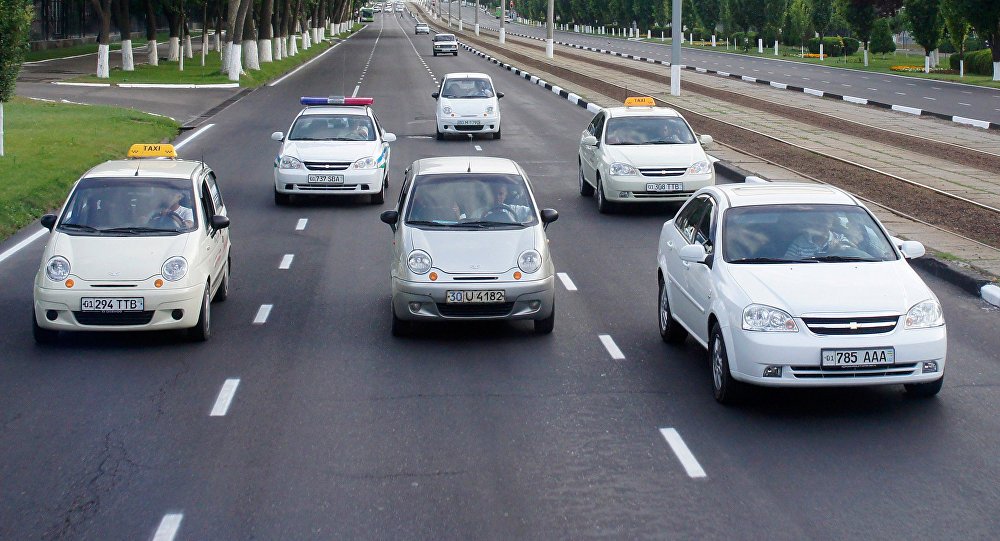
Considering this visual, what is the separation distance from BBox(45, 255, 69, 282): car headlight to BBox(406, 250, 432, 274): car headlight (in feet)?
10.2

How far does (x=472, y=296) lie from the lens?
11.3 meters

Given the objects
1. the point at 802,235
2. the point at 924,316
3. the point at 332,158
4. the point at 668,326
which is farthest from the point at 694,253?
the point at 332,158

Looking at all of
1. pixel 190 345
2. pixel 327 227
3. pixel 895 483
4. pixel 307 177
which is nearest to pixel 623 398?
pixel 895 483

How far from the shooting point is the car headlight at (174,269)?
37.3ft

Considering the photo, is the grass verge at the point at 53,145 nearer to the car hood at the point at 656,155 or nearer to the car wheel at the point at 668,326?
the car hood at the point at 656,155

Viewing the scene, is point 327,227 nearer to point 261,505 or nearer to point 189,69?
point 261,505

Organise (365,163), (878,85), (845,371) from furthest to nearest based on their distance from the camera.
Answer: (878,85), (365,163), (845,371)

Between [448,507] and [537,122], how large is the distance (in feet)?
97.2

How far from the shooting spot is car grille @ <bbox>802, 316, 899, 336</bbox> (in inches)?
351

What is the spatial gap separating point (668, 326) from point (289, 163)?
10.4 metres

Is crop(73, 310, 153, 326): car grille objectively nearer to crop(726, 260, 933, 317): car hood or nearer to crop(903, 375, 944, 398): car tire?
crop(726, 260, 933, 317): car hood

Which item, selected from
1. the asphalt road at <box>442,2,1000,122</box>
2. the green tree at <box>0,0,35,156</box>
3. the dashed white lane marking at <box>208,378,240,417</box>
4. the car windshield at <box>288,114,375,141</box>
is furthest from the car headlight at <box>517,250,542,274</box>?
the asphalt road at <box>442,2,1000,122</box>

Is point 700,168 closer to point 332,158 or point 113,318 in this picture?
point 332,158

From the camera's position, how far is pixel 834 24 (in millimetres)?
99250
